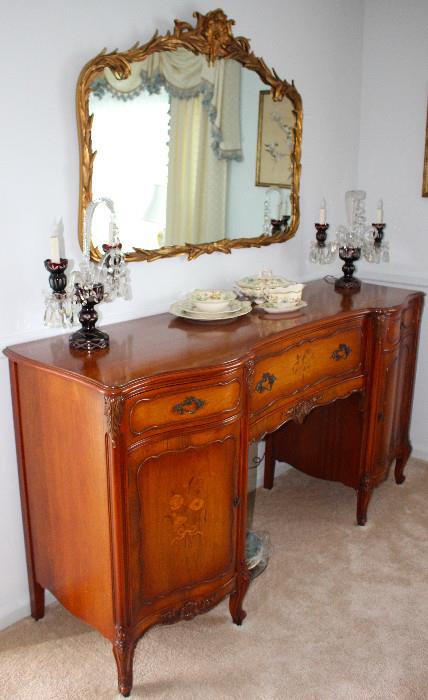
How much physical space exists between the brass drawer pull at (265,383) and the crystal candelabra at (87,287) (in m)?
0.48

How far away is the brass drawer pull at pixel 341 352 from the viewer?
2.32 meters

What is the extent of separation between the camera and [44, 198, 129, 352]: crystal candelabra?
1810 millimetres

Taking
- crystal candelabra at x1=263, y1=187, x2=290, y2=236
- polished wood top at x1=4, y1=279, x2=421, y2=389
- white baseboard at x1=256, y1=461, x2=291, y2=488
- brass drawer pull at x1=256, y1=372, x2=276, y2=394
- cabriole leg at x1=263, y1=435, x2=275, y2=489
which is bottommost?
white baseboard at x1=256, y1=461, x2=291, y2=488

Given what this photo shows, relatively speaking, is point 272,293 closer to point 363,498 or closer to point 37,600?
point 363,498

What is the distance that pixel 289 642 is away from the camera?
6.57ft

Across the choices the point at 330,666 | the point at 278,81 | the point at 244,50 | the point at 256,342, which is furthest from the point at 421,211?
the point at 330,666

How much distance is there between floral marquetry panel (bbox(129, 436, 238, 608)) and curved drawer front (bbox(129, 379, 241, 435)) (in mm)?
84

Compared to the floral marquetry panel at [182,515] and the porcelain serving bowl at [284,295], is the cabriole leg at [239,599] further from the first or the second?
the porcelain serving bowl at [284,295]

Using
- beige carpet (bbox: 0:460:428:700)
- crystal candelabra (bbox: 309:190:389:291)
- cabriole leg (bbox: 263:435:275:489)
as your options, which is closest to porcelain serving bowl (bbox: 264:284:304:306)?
crystal candelabra (bbox: 309:190:389:291)

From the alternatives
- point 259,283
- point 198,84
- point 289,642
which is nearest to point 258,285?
point 259,283

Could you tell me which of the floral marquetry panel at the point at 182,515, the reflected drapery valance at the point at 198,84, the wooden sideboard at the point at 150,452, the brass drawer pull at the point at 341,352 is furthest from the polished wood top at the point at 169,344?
the reflected drapery valance at the point at 198,84

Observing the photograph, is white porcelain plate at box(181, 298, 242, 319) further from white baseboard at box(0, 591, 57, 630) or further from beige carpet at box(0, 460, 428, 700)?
white baseboard at box(0, 591, 57, 630)

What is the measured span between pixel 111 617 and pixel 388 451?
1.44 meters

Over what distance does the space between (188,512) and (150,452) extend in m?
0.26
